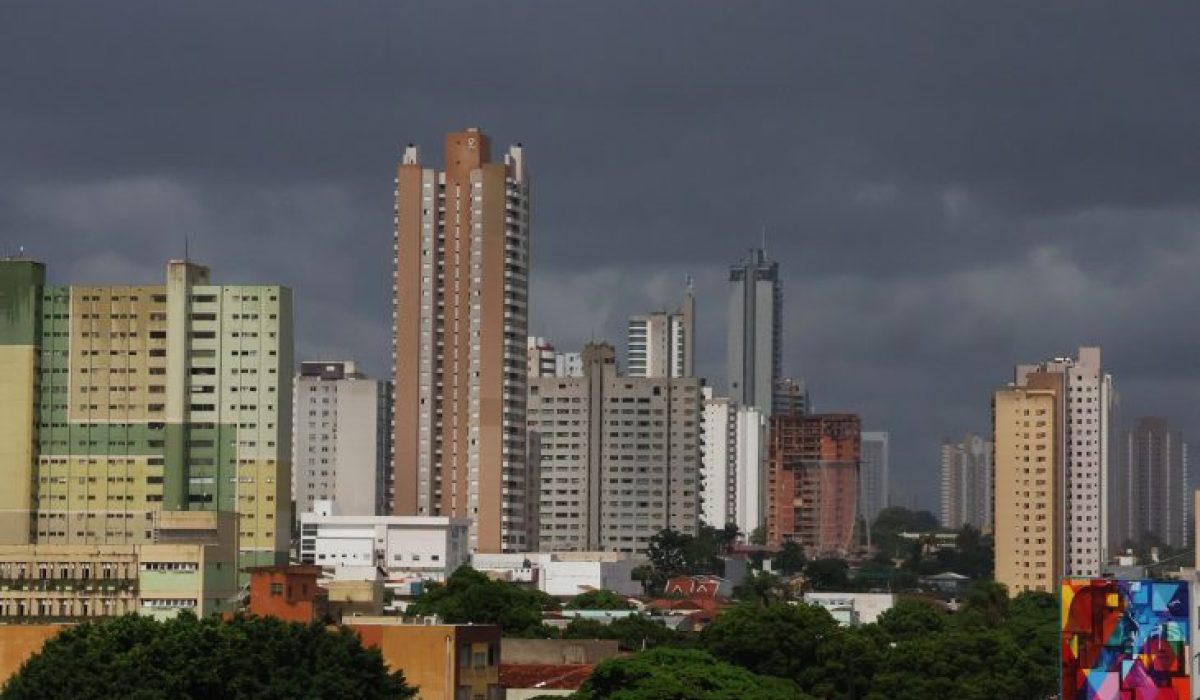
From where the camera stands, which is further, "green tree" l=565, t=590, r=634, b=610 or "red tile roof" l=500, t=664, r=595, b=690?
"green tree" l=565, t=590, r=634, b=610

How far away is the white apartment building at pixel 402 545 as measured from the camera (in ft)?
527

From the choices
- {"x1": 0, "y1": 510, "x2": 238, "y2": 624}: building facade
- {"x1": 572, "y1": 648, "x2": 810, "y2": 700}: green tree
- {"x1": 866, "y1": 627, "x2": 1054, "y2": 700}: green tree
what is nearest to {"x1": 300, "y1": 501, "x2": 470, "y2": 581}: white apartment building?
{"x1": 0, "y1": 510, "x2": 238, "y2": 624}: building facade

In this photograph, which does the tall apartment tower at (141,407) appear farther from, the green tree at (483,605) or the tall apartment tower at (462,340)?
the tall apartment tower at (462,340)

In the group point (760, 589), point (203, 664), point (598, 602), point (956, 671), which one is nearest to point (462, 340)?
point (760, 589)

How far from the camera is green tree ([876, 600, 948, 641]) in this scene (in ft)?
408

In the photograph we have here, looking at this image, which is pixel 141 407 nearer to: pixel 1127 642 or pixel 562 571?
pixel 562 571

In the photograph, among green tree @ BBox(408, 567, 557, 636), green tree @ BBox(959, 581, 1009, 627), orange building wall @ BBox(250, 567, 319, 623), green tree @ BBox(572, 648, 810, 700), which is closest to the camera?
green tree @ BBox(572, 648, 810, 700)

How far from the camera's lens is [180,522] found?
111 meters

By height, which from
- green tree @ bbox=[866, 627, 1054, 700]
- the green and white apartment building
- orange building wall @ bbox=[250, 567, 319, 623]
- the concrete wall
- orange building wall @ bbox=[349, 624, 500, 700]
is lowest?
green tree @ bbox=[866, 627, 1054, 700]

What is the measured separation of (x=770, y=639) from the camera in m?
94.9

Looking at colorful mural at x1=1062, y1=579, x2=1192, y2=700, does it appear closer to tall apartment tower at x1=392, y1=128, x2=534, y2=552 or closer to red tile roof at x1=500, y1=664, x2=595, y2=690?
red tile roof at x1=500, y1=664, x2=595, y2=690

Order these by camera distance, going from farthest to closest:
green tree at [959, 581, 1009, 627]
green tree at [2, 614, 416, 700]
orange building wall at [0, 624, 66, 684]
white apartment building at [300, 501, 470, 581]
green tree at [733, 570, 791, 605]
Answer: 1. green tree at [733, 570, 791, 605]
2. white apartment building at [300, 501, 470, 581]
3. green tree at [959, 581, 1009, 627]
4. orange building wall at [0, 624, 66, 684]
5. green tree at [2, 614, 416, 700]

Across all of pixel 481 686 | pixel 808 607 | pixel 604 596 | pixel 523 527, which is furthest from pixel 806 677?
pixel 523 527

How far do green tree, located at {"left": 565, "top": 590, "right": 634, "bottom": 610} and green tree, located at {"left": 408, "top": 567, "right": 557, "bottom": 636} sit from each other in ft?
71.1
